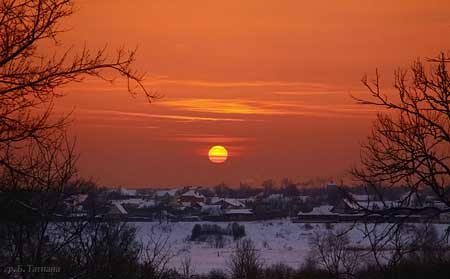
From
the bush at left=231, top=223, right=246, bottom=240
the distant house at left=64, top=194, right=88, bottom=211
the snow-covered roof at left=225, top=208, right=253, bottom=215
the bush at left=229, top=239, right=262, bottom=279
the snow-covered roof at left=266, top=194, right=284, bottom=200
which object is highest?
the snow-covered roof at left=266, top=194, right=284, bottom=200

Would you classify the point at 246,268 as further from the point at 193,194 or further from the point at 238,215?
the point at 193,194

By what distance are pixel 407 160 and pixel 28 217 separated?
557 centimetres

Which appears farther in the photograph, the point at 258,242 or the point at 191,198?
the point at 191,198

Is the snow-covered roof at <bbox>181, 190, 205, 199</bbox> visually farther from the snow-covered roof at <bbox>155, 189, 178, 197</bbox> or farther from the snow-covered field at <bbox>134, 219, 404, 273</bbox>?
the snow-covered field at <bbox>134, 219, 404, 273</bbox>

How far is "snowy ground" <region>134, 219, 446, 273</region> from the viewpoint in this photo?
61.9 metres

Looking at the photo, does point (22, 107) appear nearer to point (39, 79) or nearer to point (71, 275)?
point (39, 79)

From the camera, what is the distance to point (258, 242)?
8519cm

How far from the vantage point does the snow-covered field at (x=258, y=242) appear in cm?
6203

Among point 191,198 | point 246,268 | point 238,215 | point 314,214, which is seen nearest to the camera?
point 246,268

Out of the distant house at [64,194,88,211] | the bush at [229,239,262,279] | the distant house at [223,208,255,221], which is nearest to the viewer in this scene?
the distant house at [64,194,88,211]

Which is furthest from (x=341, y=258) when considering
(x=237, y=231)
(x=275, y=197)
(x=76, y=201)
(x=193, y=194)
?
(x=193, y=194)

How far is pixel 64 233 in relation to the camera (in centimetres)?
954

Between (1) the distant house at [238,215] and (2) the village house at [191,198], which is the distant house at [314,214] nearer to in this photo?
(1) the distant house at [238,215]

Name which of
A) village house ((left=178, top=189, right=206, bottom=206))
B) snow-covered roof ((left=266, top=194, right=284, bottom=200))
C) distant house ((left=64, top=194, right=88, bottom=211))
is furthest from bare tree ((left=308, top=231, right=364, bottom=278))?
snow-covered roof ((left=266, top=194, right=284, bottom=200))
